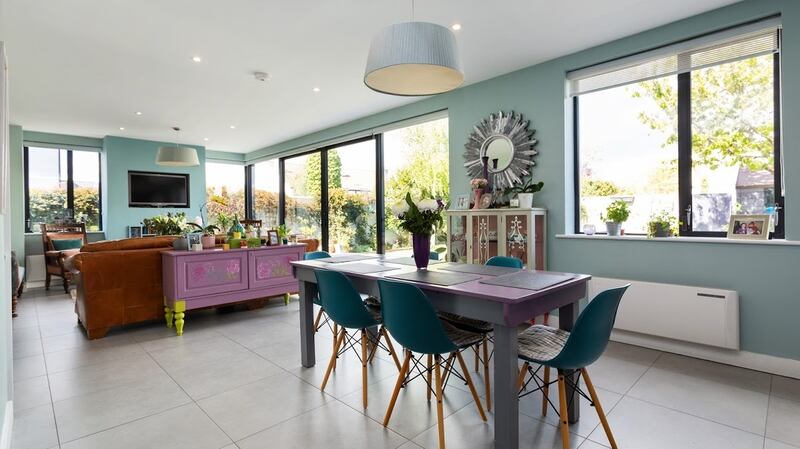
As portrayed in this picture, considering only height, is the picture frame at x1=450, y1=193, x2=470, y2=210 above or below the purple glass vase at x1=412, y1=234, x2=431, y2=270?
above

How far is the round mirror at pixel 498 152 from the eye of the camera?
436 centimetres

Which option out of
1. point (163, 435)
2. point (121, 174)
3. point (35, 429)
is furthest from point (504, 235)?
point (121, 174)

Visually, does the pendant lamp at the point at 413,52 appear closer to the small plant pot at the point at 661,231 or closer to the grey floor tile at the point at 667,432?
the grey floor tile at the point at 667,432

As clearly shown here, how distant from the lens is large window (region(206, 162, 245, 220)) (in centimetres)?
907

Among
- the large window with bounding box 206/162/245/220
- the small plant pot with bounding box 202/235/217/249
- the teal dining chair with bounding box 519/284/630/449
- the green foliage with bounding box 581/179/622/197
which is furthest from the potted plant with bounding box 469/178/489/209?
the large window with bounding box 206/162/245/220

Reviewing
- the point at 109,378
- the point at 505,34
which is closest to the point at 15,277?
the point at 109,378

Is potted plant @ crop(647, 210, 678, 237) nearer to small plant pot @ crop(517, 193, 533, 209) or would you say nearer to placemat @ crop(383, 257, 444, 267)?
small plant pot @ crop(517, 193, 533, 209)

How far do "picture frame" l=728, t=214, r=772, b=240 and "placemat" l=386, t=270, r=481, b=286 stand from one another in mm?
2301

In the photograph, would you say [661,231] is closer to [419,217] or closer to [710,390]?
[710,390]

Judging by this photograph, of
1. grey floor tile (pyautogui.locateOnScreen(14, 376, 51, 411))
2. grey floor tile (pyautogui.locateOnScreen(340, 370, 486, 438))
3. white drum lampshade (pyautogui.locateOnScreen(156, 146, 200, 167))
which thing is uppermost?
white drum lampshade (pyautogui.locateOnScreen(156, 146, 200, 167))

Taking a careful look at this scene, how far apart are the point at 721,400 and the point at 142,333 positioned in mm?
4790

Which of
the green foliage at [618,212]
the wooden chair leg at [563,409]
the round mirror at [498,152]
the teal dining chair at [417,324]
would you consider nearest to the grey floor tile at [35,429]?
the teal dining chair at [417,324]

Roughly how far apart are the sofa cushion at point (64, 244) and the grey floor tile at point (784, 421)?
865cm

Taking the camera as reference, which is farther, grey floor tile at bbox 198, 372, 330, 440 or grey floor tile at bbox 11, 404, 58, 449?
grey floor tile at bbox 198, 372, 330, 440
